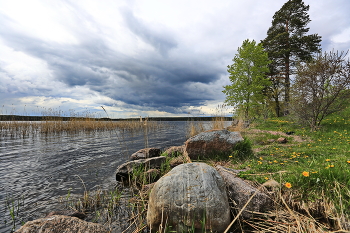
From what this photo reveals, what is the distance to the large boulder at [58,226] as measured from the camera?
224 cm

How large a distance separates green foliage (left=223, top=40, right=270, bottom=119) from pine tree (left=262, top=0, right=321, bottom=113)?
4.51 metres

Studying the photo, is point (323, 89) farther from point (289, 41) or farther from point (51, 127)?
point (51, 127)

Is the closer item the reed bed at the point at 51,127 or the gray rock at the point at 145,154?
the gray rock at the point at 145,154

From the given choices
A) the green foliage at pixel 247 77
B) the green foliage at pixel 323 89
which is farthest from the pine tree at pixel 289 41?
the green foliage at pixel 323 89

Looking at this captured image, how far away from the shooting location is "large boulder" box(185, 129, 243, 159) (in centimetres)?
695

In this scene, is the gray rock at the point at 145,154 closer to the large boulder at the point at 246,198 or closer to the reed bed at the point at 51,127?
the large boulder at the point at 246,198

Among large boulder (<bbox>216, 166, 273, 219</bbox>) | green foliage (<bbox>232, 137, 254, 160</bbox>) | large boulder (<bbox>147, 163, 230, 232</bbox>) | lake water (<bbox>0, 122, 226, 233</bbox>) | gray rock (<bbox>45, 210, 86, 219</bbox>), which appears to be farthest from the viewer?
green foliage (<bbox>232, 137, 254, 160</bbox>)

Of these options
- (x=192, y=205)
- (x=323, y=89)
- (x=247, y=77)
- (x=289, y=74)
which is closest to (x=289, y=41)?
(x=289, y=74)

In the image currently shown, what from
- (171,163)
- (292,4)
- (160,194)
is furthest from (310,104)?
Answer: (292,4)

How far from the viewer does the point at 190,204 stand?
9.23 ft

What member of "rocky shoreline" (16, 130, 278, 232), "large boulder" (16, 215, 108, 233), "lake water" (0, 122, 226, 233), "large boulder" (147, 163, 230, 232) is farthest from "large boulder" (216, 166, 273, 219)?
"lake water" (0, 122, 226, 233)

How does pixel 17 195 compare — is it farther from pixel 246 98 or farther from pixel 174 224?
pixel 246 98

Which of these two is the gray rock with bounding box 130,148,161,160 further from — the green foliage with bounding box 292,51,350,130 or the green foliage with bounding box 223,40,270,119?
the green foliage with bounding box 223,40,270,119

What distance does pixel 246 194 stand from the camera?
3.20 metres
